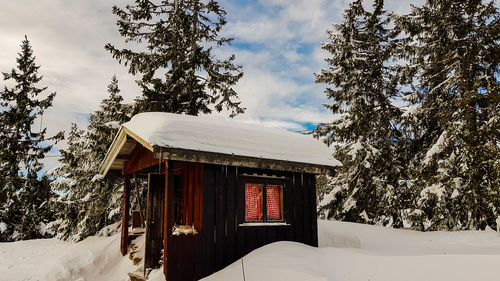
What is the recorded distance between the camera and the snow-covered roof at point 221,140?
6750 millimetres

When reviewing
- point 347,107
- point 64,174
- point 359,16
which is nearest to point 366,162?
point 347,107

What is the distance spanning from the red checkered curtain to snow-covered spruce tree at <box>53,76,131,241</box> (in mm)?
8965

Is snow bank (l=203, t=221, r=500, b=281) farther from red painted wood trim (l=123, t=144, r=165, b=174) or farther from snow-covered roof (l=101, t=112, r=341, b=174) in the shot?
red painted wood trim (l=123, t=144, r=165, b=174)

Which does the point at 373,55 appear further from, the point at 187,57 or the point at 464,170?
the point at 187,57

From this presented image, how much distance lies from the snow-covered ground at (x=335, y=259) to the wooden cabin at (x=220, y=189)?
1.72 ft

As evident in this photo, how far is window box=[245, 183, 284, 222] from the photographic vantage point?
27.0ft

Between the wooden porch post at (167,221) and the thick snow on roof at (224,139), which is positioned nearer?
the wooden porch post at (167,221)

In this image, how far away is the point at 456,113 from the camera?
43.8ft

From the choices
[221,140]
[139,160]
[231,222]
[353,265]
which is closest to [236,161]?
[221,140]

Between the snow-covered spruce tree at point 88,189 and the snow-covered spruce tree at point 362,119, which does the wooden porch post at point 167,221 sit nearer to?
the snow-covered spruce tree at point 88,189

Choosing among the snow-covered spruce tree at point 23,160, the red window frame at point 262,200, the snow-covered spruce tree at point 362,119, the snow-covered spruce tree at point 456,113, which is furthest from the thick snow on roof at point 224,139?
the snow-covered spruce tree at point 23,160

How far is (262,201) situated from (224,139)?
201cm

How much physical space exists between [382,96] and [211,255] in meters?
14.2

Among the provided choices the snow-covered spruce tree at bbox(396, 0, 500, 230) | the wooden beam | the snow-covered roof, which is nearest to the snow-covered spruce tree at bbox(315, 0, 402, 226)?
the snow-covered spruce tree at bbox(396, 0, 500, 230)
